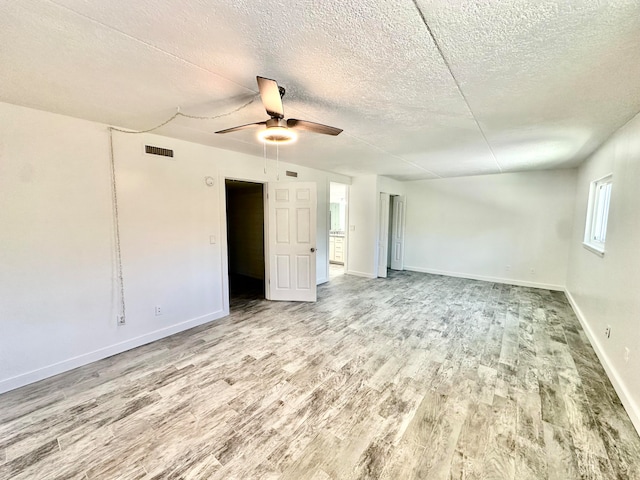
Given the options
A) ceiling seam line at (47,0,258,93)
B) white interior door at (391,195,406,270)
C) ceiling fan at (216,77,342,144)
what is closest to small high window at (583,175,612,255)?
white interior door at (391,195,406,270)

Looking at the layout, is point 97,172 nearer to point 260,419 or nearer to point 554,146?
point 260,419

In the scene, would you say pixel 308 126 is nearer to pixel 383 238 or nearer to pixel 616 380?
pixel 616 380

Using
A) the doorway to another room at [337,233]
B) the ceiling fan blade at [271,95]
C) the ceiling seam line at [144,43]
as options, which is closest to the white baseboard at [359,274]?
the doorway to another room at [337,233]

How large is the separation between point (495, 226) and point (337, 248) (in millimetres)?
4031

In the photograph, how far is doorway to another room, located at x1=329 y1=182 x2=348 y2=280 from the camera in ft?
22.0

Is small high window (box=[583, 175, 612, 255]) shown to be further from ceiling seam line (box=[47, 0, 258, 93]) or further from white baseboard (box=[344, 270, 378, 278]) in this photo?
ceiling seam line (box=[47, 0, 258, 93])

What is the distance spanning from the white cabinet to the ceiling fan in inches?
229

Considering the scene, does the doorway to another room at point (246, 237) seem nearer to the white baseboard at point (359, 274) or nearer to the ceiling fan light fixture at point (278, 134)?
the white baseboard at point (359, 274)

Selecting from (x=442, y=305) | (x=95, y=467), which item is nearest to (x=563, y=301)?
(x=442, y=305)

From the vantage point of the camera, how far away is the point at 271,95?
162 centimetres

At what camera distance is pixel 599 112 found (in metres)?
2.31

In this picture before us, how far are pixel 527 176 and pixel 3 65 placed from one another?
7.29 metres

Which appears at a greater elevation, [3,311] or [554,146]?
[554,146]

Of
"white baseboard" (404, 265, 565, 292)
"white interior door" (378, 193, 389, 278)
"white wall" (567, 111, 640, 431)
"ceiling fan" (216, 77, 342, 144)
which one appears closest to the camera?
"ceiling fan" (216, 77, 342, 144)
